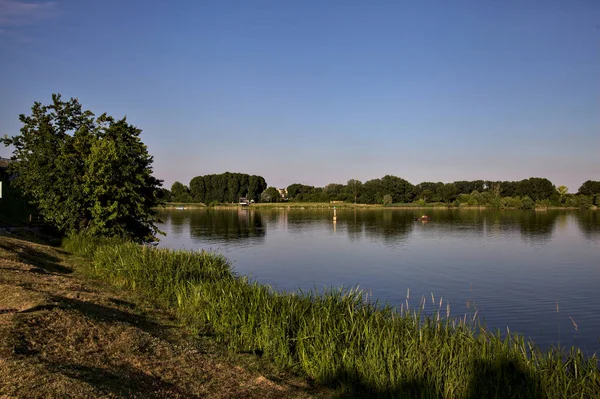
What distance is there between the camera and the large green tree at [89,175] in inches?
1179

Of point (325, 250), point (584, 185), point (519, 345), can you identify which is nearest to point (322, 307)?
point (519, 345)

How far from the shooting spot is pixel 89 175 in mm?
29844

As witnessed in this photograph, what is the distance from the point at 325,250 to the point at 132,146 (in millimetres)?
20297

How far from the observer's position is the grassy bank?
8680 millimetres

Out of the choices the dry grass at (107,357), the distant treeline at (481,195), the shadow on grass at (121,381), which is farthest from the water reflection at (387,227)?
→ the distant treeline at (481,195)

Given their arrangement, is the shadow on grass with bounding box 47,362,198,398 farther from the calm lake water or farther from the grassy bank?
the calm lake water

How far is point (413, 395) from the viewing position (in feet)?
29.5

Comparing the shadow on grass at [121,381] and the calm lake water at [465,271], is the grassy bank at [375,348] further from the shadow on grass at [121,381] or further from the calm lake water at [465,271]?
the calm lake water at [465,271]

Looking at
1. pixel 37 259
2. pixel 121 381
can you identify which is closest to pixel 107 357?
pixel 121 381

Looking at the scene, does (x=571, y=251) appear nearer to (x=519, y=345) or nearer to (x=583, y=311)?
(x=583, y=311)

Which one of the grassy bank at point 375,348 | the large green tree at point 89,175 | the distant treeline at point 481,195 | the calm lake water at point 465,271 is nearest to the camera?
the grassy bank at point 375,348

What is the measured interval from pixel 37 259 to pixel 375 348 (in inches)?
692

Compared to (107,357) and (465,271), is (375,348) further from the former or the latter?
(465,271)

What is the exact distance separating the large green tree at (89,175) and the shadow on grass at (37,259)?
6875 mm
